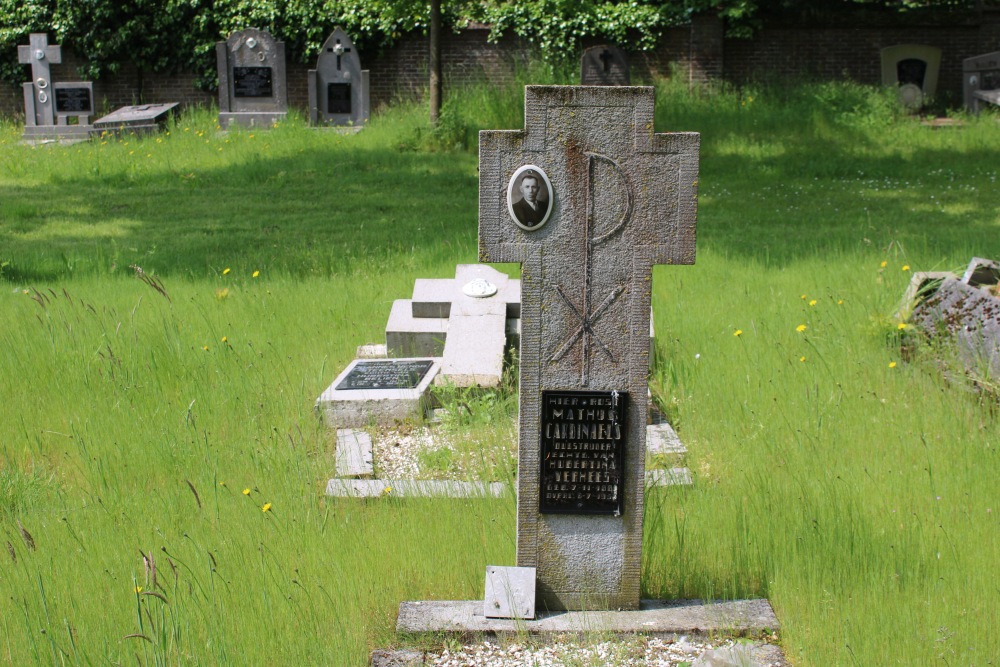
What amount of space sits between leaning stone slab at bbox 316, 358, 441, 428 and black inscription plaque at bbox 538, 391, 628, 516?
241 cm

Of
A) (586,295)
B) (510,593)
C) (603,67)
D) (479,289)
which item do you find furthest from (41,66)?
(510,593)

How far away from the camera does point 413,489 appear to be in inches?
187

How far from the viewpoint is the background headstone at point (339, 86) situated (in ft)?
63.9

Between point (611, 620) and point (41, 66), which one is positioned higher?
point (41, 66)

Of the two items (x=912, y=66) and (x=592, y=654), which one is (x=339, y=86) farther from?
(x=592, y=654)

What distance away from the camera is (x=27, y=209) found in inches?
480

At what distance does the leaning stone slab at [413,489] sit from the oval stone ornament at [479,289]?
2153 mm

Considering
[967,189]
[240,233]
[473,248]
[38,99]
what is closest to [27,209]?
[240,233]

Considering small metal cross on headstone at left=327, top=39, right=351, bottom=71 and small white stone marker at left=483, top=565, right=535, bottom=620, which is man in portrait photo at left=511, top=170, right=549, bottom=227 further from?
small metal cross on headstone at left=327, top=39, right=351, bottom=71

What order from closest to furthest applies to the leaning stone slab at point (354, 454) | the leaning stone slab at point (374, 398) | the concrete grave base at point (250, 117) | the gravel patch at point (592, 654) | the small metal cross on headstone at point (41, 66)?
the gravel patch at point (592, 654)
the leaning stone slab at point (354, 454)
the leaning stone slab at point (374, 398)
the concrete grave base at point (250, 117)
the small metal cross on headstone at point (41, 66)

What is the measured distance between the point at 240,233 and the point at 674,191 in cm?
Answer: 811

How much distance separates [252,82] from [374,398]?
14993mm

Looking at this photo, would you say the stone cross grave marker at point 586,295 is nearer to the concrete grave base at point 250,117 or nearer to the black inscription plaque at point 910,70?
the concrete grave base at point 250,117

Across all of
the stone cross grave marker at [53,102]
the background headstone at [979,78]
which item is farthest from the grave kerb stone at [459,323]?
the stone cross grave marker at [53,102]
